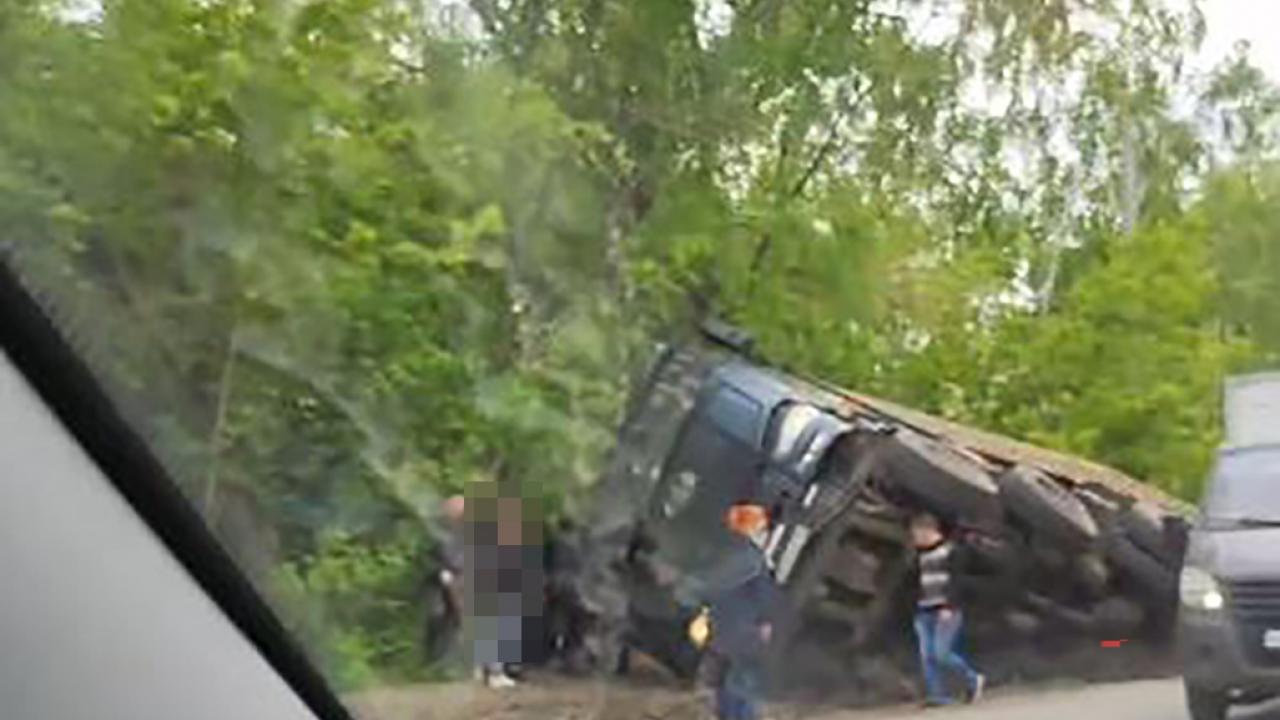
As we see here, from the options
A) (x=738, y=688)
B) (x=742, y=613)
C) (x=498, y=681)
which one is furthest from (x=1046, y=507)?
(x=498, y=681)

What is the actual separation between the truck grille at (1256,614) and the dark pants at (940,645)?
724 mm

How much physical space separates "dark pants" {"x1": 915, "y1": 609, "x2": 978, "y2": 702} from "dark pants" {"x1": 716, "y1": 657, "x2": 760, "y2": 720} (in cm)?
46

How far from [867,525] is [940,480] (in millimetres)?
258

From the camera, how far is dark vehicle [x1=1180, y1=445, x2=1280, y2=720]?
5.77 metres

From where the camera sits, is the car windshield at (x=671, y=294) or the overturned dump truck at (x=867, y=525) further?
the overturned dump truck at (x=867, y=525)

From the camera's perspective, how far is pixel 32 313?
208cm

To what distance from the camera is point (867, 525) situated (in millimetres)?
6031

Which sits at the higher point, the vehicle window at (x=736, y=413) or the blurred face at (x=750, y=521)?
the vehicle window at (x=736, y=413)

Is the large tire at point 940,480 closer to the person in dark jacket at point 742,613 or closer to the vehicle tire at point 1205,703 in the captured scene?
the person in dark jacket at point 742,613

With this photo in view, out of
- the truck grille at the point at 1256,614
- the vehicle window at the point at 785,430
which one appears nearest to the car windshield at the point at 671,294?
the vehicle window at the point at 785,430

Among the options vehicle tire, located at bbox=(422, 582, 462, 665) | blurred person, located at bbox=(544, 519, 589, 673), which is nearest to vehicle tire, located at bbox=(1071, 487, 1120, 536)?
blurred person, located at bbox=(544, 519, 589, 673)

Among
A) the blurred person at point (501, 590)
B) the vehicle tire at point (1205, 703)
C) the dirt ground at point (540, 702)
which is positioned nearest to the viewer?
the dirt ground at point (540, 702)

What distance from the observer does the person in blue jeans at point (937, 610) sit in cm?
592

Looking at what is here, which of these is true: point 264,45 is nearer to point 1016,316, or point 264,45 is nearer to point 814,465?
point 814,465
